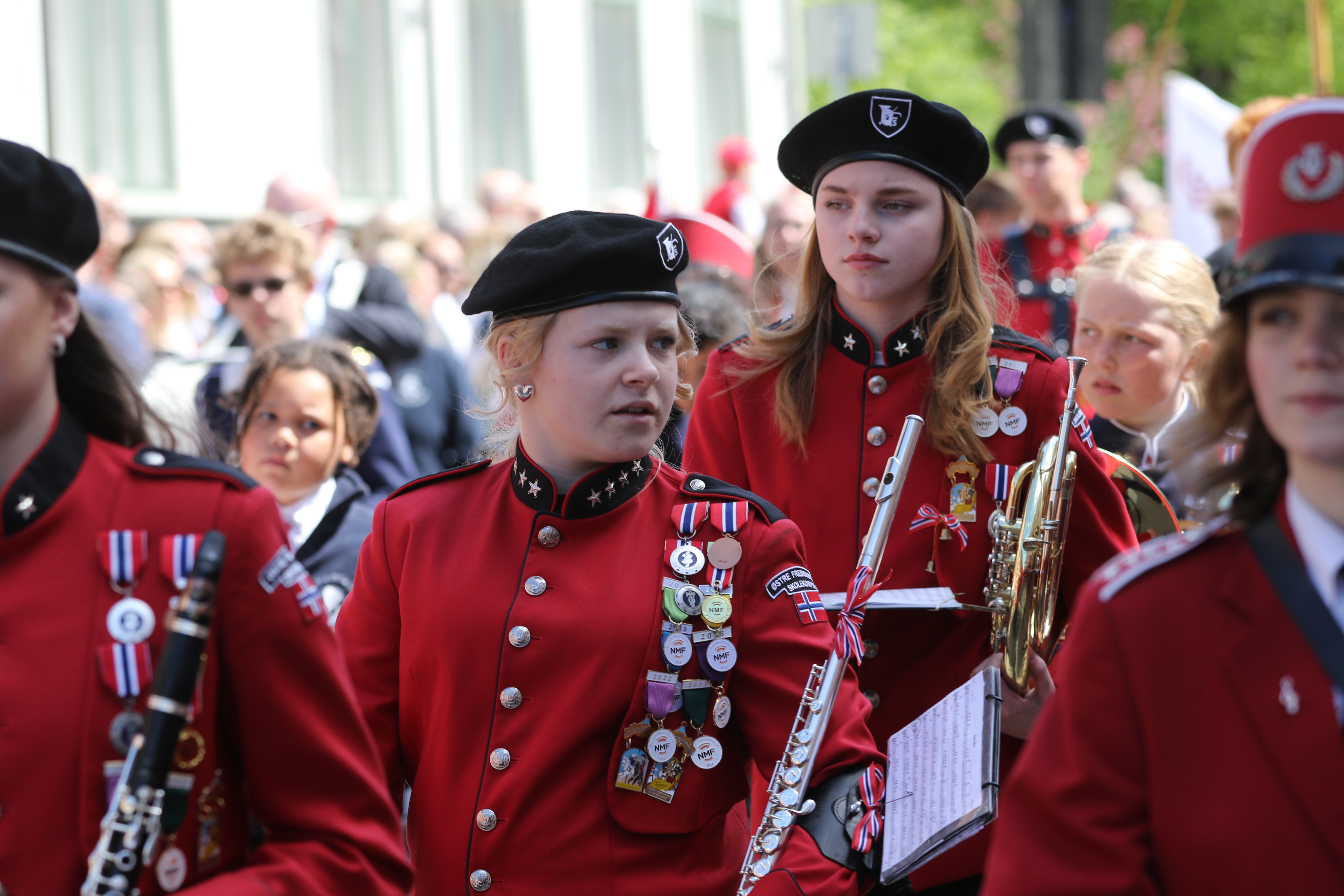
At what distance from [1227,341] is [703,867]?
1.38m

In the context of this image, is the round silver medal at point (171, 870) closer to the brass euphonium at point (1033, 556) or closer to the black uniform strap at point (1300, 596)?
the black uniform strap at point (1300, 596)

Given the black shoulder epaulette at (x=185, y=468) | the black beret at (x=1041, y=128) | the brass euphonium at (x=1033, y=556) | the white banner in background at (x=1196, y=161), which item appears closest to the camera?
the black shoulder epaulette at (x=185, y=468)

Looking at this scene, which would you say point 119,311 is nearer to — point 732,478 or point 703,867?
point 732,478

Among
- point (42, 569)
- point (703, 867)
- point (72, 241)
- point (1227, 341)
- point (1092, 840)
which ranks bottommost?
point (703, 867)

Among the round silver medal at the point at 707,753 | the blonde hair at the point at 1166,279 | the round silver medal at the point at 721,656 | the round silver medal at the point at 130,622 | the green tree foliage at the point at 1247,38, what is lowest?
the round silver medal at the point at 707,753

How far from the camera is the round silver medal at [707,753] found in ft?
9.44

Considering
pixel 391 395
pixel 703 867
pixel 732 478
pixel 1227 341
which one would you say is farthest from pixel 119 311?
pixel 1227 341

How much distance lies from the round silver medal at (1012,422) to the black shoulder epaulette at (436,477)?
1179mm

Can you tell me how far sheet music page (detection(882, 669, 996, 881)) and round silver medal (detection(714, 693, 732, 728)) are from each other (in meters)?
0.32

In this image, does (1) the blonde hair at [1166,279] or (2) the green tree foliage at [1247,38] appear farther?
(2) the green tree foliage at [1247,38]

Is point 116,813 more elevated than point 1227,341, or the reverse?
point 1227,341

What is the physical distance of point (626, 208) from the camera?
1312cm

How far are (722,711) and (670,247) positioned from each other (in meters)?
0.91

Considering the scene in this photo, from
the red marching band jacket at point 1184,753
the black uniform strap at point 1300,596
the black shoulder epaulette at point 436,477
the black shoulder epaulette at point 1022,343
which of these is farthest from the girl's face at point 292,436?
the black uniform strap at point 1300,596
